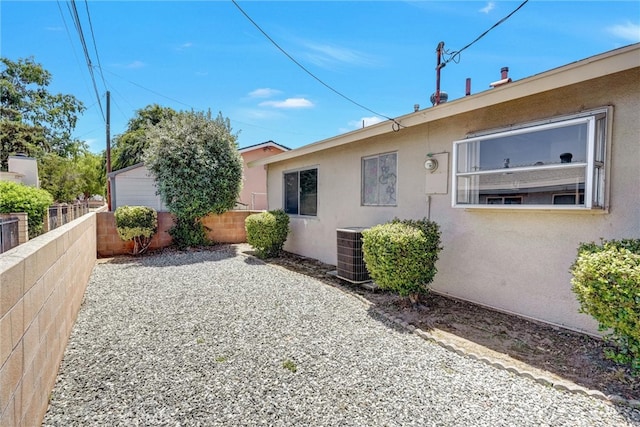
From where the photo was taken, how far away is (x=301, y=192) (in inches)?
356

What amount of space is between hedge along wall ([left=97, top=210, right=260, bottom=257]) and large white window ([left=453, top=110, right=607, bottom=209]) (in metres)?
8.31


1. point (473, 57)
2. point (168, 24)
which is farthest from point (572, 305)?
point (168, 24)

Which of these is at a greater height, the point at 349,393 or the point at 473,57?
the point at 473,57

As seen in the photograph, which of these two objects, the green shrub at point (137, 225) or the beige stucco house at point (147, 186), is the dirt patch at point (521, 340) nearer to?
the green shrub at point (137, 225)

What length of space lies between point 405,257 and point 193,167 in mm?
7195

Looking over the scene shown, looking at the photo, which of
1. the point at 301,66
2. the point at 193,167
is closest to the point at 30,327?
the point at 301,66

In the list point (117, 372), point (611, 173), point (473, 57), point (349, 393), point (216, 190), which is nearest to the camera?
point (349, 393)

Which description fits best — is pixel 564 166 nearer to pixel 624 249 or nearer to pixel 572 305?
pixel 624 249

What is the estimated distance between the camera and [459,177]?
15.7ft

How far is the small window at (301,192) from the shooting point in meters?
8.48

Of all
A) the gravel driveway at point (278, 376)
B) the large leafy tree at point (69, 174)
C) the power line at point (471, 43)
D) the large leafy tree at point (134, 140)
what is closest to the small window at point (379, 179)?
the gravel driveway at point (278, 376)

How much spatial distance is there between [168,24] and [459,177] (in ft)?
24.7

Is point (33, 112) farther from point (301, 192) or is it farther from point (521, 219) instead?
point (521, 219)

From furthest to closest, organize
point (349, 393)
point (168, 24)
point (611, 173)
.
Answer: point (168, 24) → point (611, 173) → point (349, 393)
